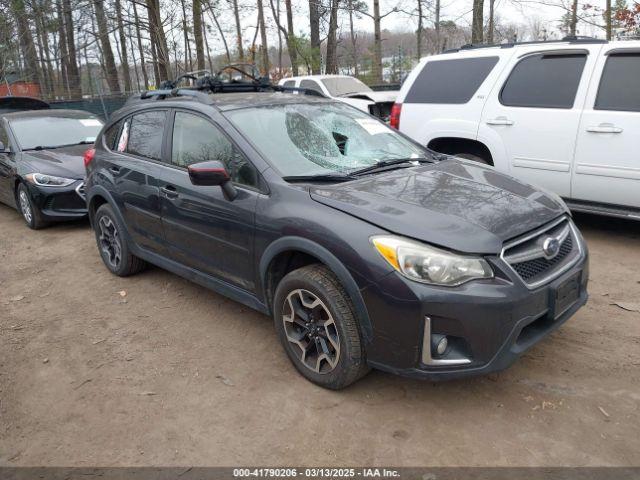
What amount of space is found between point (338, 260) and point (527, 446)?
1295 millimetres

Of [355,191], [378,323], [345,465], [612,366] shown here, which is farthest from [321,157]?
[612,366]

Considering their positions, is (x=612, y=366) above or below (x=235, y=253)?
below

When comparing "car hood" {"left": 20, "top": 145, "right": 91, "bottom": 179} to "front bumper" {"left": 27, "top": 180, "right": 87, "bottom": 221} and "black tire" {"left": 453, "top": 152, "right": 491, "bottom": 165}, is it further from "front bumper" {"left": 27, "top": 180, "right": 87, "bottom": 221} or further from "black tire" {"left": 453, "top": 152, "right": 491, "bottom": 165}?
"black tire" {"left": 453, "top": 152, "right": 491, "bottom": 165}

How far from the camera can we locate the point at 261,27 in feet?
87.4

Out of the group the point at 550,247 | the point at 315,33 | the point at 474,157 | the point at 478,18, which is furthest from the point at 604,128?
the point at 315,33

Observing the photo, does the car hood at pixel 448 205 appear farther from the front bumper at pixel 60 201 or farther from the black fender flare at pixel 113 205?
the front bumper at pixel 60 201

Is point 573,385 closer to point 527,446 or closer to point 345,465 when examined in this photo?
point 527,446

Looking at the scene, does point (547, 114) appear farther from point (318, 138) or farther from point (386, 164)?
point (318, 138)

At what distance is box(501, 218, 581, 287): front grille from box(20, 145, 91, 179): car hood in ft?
18.9

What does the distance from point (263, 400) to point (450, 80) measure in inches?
179

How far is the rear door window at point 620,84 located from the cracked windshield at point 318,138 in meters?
2.18

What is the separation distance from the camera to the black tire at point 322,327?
2818 mm

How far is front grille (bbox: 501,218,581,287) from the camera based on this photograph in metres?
2.69

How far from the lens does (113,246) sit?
5.08 meters
